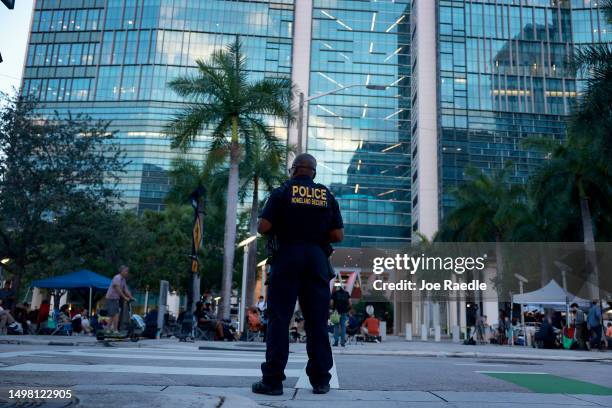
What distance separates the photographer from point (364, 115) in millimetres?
78688

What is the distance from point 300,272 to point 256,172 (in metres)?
27.9

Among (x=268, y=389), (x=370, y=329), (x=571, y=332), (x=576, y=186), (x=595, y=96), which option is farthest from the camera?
(x=576, y=186)

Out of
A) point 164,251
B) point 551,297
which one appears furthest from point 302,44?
point 551,297

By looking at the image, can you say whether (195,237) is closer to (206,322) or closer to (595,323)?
(206,322)

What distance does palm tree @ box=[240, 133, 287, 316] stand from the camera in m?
23.8

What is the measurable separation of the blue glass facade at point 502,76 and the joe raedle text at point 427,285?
1708 cm

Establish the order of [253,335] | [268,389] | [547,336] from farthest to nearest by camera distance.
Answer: [547,336]
[253,335]
[268,389]

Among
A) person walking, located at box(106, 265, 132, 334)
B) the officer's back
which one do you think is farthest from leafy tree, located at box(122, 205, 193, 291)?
the officer's back

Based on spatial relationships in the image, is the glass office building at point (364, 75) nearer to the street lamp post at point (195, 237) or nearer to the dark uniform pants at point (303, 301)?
the street lamp post at point (195, 237)

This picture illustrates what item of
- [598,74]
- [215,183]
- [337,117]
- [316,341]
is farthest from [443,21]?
[316,341]

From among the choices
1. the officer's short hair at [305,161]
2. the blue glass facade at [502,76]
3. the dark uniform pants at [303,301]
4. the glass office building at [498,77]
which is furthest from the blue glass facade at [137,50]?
the dark uniform pants at [303,301]

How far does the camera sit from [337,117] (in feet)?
256

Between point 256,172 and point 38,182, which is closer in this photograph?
point 38,182

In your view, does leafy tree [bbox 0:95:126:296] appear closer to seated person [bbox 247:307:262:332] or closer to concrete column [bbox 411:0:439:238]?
seated person [bbox 247:307:262:332]
